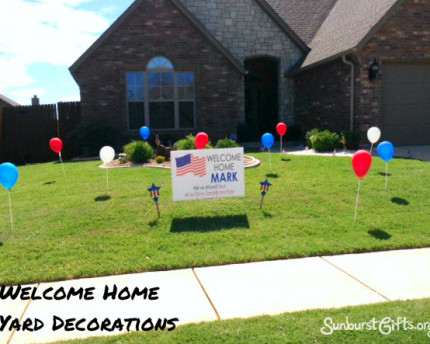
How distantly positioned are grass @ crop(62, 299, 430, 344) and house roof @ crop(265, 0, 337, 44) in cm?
1786

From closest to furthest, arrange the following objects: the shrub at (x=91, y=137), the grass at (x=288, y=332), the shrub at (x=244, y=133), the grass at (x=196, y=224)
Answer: the grass at (x=288, y=332) → the grass at (x=196, y=224) → the shrub at (x=91, y=137) → the shrub at (x=244, y=133)

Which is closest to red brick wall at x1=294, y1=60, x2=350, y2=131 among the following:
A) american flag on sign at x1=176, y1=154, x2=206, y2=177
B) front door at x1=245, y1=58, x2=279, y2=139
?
front door at x1=245, y1=58, x2=279, y2=139

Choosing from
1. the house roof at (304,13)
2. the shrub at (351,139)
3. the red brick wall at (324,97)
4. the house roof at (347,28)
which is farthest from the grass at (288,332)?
the house roof at (304,13)

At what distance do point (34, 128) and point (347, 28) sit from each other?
42.7 ft

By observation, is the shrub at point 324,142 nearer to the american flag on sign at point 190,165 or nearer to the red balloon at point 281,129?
the red balloon at point 281,129

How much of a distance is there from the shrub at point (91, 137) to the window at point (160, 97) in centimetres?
159

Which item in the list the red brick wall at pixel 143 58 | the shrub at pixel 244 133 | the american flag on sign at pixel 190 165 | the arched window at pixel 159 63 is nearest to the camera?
the american flag on sign at pixel 190 165

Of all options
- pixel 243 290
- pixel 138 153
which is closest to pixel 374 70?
pixel 138 153

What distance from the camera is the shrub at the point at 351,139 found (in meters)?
13.8

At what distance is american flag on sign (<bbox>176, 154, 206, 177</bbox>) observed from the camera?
6977 mm

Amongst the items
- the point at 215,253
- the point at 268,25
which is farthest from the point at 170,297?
the point at 268,25

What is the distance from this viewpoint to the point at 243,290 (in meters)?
4.47

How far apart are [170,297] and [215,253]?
4.42ft

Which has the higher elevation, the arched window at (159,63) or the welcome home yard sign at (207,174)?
the arched window at (159,63)
